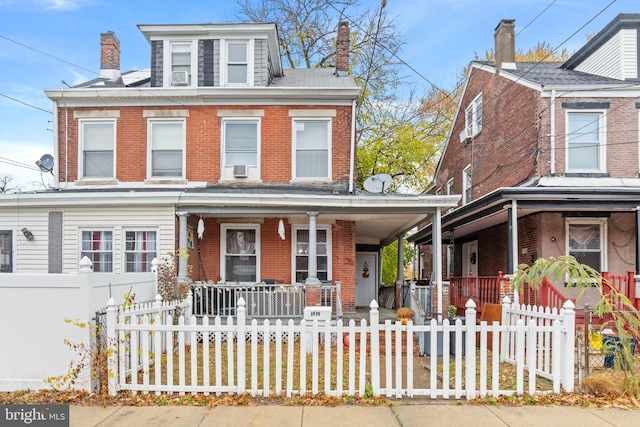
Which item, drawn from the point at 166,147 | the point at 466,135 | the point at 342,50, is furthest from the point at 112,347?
the point at 466,135

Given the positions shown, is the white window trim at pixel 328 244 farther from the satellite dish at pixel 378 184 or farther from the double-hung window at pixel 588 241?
the double-hung window at pixel 588 241

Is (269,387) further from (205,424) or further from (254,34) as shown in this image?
(254,34)

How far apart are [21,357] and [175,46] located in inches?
411

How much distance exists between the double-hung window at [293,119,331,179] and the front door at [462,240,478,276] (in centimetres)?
842

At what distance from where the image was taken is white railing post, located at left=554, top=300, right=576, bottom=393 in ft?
20.5

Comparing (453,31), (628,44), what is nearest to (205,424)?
(453,31)

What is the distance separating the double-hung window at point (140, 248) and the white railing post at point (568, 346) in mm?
9338

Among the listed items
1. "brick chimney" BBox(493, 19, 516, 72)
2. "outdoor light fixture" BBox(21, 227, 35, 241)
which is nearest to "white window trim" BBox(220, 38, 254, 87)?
"outdoor light fixture" BBox(21, 227, 35, 241)

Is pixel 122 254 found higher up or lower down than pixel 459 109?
lower down

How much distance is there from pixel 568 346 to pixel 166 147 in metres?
11.2

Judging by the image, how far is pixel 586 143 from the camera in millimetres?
13180

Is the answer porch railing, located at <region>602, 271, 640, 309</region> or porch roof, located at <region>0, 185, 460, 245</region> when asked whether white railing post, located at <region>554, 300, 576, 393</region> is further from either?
porch roof, located at <region>0, 185, 460, 245</region>

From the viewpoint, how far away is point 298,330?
6090 millimetres

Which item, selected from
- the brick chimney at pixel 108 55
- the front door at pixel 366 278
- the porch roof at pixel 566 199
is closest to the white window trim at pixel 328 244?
the front door at pixel 366 278
